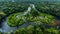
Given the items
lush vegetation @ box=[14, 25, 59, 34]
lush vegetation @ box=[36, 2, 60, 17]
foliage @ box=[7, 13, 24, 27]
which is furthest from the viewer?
lush vegetation @ box=[36, 2, 60, 17]

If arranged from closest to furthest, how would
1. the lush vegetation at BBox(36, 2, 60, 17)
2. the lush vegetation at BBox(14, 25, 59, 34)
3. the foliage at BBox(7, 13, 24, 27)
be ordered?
the lush vegetation at BBox(14, 25, 59, 34)
the foliage at BBox(7, 13, 24, 27)
the lush vegetation at BBox(36, 2, 60, 17)

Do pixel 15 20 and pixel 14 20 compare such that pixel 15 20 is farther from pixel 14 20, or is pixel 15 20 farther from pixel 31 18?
pixel 31 18

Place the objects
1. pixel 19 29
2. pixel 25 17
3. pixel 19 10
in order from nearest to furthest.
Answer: pixel 19 29
pixel 25 17
pixel 19 10

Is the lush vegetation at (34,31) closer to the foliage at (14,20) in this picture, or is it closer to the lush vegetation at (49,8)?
the foliage at (14,20)

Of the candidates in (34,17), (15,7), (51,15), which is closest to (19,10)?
(15,7)

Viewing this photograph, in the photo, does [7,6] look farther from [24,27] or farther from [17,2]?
[24,27]

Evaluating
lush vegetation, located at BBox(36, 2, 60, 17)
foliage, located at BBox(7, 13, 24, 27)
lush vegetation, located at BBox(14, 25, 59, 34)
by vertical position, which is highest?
lush vegetation, located at BBox(36, 2, 60, 17)

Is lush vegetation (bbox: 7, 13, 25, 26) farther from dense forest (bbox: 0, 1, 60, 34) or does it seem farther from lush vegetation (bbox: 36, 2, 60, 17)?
lush vegetation (bbox: 36, 2, 60, 17)

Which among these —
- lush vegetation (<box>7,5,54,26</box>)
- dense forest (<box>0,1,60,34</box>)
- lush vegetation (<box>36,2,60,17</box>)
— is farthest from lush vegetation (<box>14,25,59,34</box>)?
lush vegetation (<box>36,2,60,17</box>)
